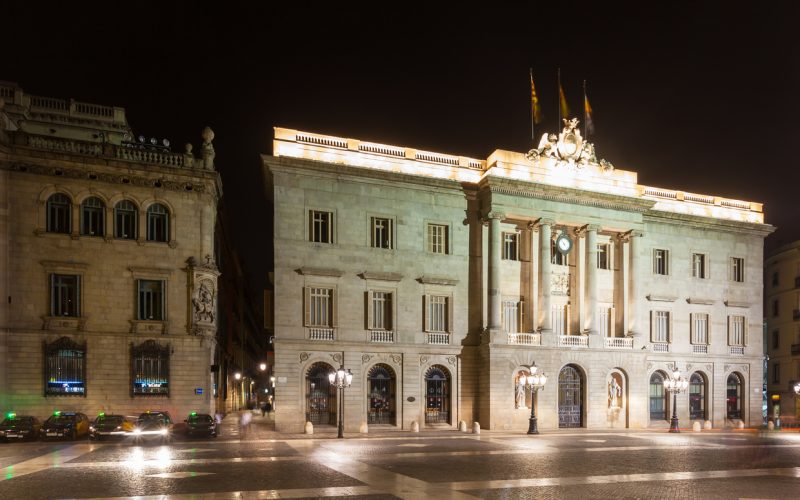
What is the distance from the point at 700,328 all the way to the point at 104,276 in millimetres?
40120

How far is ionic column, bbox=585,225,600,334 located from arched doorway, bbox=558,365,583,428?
10.6 ft

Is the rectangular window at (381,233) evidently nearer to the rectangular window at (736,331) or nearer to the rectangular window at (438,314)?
the rectangular window at (438,314)

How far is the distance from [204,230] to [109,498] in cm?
2221

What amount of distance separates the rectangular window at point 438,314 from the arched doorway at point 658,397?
16.5 meters

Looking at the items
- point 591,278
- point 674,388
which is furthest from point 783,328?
point 591,278

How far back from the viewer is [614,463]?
2361 centimetres

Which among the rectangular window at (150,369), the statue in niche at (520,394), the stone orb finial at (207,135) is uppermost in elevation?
the stone orb finial at (207,135)

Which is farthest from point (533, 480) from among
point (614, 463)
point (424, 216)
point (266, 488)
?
point (424, 216)

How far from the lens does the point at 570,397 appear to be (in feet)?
139

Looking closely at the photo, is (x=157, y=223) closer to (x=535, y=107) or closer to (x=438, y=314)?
(x=438, y=314)

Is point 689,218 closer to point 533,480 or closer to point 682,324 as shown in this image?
point 682,324

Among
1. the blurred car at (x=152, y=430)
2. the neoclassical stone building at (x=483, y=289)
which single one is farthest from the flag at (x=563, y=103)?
the blurred car at (x=152, y=430)

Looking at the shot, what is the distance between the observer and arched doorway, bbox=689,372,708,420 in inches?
1868

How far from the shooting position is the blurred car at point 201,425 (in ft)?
104
